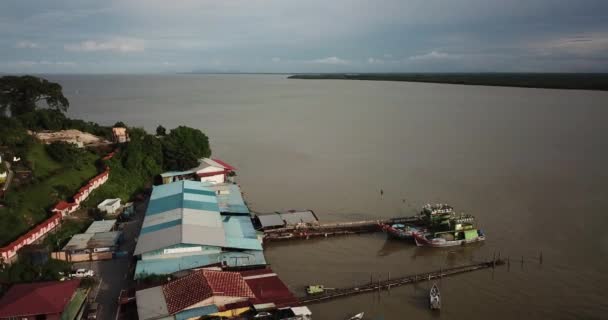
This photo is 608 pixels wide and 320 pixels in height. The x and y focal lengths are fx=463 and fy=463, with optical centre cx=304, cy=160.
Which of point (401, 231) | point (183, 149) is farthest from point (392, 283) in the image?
point (183, 149)

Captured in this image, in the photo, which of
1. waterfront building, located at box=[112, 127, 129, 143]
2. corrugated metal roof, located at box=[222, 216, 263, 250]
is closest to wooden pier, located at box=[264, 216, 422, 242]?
corrugated metal roof, located at box=[222, 216, 263, 250]

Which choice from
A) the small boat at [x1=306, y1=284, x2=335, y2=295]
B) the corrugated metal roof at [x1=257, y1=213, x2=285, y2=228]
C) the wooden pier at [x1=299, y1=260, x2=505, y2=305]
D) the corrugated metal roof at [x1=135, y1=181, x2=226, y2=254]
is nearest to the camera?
the wooden pier at [x1=299, y1=260, x2=505, y2=305]

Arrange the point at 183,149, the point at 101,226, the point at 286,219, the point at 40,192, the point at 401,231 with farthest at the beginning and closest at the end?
the point at 183,149, the point at 286,219, the point at 401,231, the point at 40,192, the point at 101,226

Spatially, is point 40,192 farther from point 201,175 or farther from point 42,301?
point 42,301

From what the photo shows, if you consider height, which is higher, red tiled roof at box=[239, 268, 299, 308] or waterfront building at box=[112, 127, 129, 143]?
waterfront building at box=[112, 127, 129, 143]

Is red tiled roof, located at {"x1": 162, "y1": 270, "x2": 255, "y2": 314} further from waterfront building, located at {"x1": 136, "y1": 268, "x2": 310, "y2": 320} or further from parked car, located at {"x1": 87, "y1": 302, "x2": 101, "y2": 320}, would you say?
parked car, located at {"x1": 87, "y1": 302, "x2": 101, "y2": 320}
